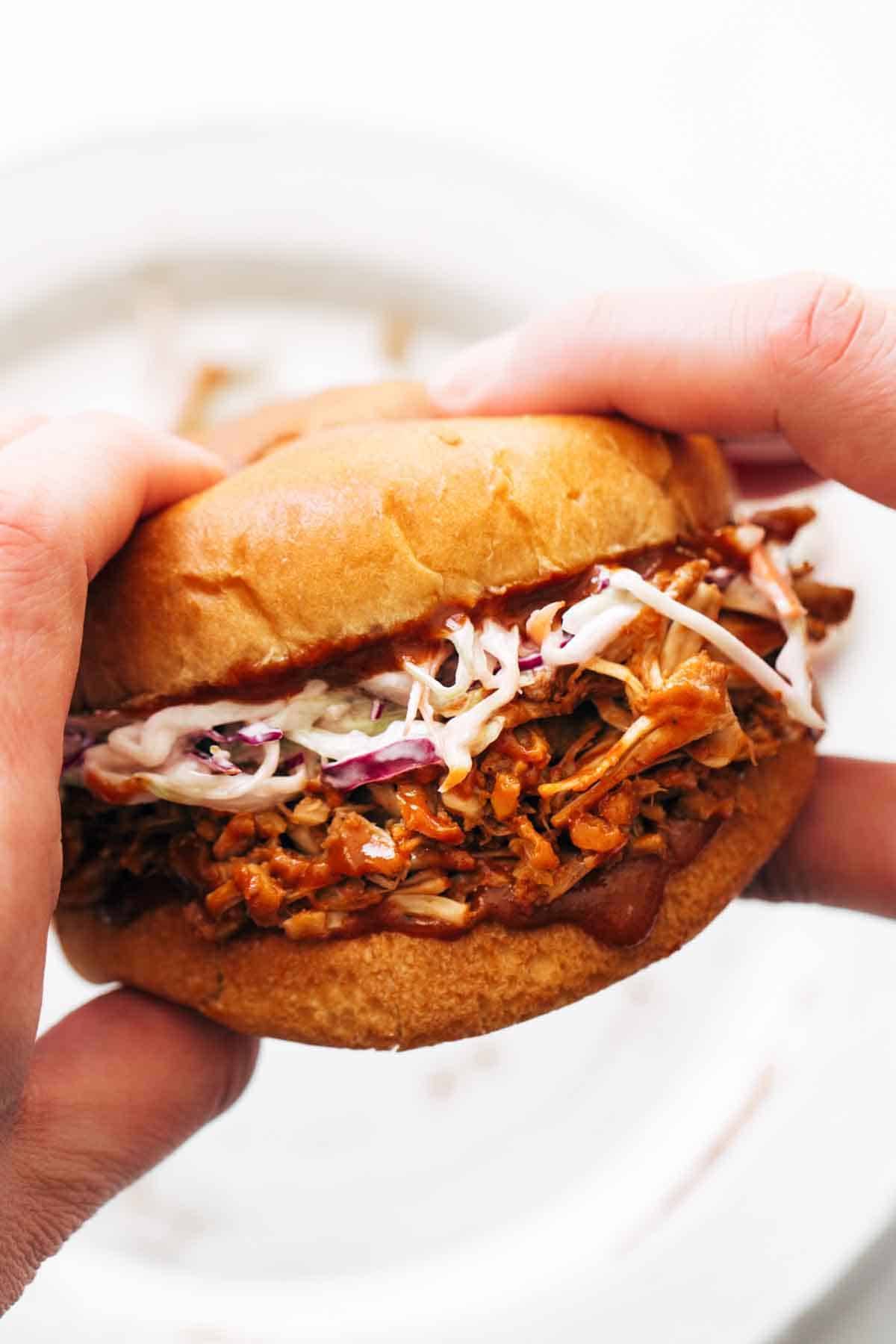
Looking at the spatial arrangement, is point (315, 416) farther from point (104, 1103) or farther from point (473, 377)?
point (104, 1103)

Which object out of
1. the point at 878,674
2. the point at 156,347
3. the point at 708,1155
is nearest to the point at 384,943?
the point at 708,1155

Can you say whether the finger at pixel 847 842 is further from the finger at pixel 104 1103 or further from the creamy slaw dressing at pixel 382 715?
the finger at pixel 104 1103

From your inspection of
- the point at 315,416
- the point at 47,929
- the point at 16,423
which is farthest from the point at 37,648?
the point at 315,416

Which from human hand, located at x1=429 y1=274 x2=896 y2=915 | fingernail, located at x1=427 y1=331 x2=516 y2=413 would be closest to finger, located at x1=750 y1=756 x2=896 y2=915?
human hand, located at x1=429 y1=274 x2=896 y2=915

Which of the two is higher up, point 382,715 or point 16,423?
point 16,423

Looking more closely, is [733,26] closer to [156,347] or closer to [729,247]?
[729,247]

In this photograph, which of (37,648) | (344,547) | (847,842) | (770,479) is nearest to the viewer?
(37,648)
